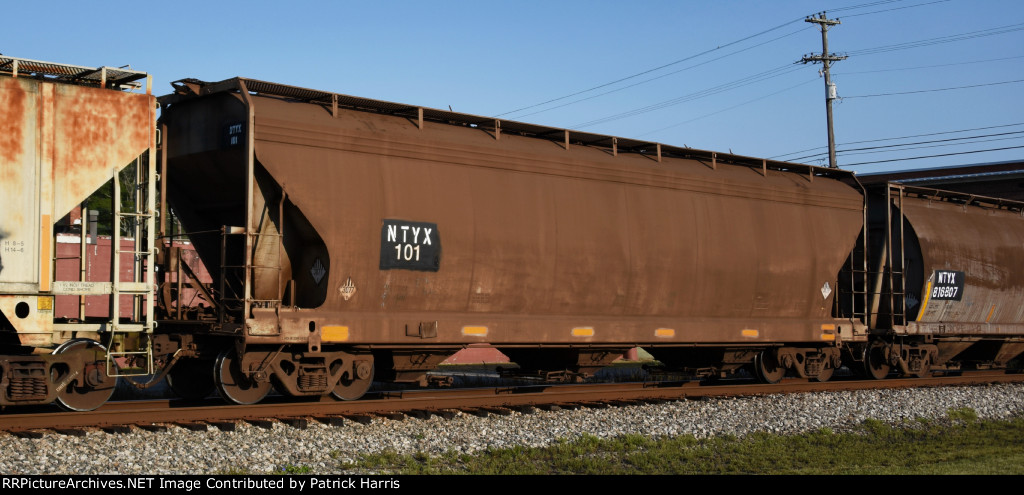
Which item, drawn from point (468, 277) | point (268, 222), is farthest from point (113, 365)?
point (468, 277)

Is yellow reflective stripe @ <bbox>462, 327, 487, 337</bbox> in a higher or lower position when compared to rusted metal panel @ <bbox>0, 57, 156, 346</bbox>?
lower

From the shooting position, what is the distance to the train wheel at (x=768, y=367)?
56.7ft

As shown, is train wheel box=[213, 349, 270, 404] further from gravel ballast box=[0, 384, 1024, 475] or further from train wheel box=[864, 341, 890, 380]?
train wheel box=[864, 341, 890, 380]

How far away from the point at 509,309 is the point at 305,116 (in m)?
4.02

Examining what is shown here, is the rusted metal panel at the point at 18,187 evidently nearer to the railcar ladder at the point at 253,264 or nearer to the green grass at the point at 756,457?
the railcar ladder at the point at 253,264

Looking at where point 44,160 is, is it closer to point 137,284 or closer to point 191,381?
point 137,284

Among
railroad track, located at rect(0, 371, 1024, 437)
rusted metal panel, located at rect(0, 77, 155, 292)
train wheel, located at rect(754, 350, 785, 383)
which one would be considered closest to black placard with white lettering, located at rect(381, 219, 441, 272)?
railroad track, located at rect(0, 371, 1024, 437)

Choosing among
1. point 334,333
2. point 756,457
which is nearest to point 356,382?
point 334,333

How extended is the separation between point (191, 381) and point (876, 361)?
1365 cm

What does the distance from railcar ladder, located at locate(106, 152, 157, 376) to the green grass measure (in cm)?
346

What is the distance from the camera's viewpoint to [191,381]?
12.9 meters

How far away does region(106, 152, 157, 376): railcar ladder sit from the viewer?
34.9ft

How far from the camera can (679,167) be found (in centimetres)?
1586

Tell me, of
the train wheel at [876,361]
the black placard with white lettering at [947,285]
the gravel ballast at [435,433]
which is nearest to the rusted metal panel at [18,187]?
the gravel ballast at [435,433]
